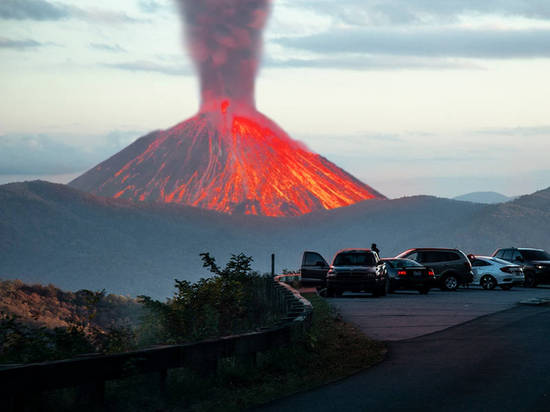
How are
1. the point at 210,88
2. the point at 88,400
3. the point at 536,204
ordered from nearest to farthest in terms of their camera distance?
the point at 88,400, the point at 536,204, the point at 210,88

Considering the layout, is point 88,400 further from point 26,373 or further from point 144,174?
point 144,174

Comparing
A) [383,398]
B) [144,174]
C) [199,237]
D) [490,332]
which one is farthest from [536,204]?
[383,398]

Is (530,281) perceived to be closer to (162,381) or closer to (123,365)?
(162,381)

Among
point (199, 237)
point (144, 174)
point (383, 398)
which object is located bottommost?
point (383, 398)

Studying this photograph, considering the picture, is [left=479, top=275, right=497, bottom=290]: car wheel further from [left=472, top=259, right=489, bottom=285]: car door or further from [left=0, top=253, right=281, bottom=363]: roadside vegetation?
[left=0, top=253, right=281, bottom=363]: roadside vegetation

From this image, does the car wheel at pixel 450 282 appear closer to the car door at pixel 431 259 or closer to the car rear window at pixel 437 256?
the car door at pixel 431 259

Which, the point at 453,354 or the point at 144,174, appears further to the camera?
the point at 144,174

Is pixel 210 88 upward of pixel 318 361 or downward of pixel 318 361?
upward

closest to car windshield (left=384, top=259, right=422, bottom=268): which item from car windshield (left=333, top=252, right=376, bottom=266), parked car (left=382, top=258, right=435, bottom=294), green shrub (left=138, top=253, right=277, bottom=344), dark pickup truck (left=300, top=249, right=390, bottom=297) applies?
parked car (left=382, top=258, right=435, bottom=294)

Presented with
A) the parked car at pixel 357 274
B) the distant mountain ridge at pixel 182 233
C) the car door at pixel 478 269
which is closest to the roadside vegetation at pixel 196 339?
the parked car at pixel 357 274
